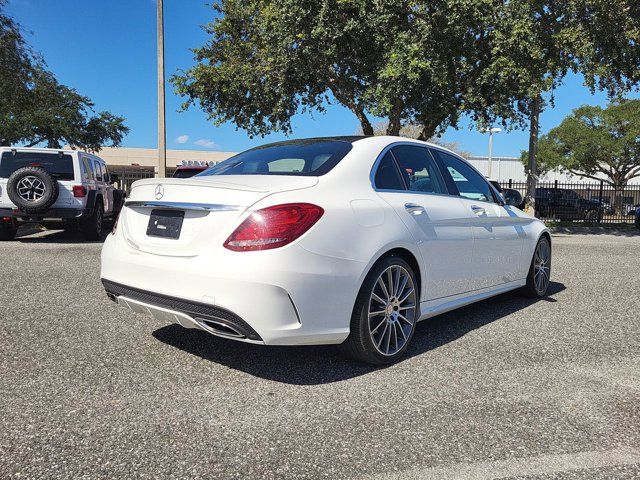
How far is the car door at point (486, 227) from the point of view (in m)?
4.54

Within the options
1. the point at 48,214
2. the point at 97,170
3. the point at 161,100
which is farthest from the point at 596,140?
the point at 48,214

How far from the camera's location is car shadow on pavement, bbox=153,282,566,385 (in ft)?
11.1

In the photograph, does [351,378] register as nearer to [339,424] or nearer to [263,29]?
[339,424]

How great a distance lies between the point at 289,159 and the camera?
151 inches

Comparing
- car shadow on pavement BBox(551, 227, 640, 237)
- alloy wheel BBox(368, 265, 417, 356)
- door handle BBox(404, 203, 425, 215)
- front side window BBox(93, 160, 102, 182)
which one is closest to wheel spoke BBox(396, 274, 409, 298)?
alloy wheel BBox(368, 265, 417, 356)

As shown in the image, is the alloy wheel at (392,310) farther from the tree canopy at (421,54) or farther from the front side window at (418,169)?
the tree canopy at (421,54)

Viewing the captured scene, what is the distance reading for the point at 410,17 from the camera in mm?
14695

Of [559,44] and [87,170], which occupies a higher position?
[559,44]

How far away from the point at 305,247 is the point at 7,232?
34.2ft

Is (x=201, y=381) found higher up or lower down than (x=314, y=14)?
lower down

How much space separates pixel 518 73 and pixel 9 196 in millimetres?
12468

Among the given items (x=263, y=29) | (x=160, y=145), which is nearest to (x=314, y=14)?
(x=263, y=29)

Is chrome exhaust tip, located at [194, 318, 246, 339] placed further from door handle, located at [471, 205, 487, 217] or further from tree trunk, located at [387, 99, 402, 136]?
tree trunk, located at [387, 99, 402, 136]

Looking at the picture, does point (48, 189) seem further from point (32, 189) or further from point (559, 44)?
point (559, 44)
